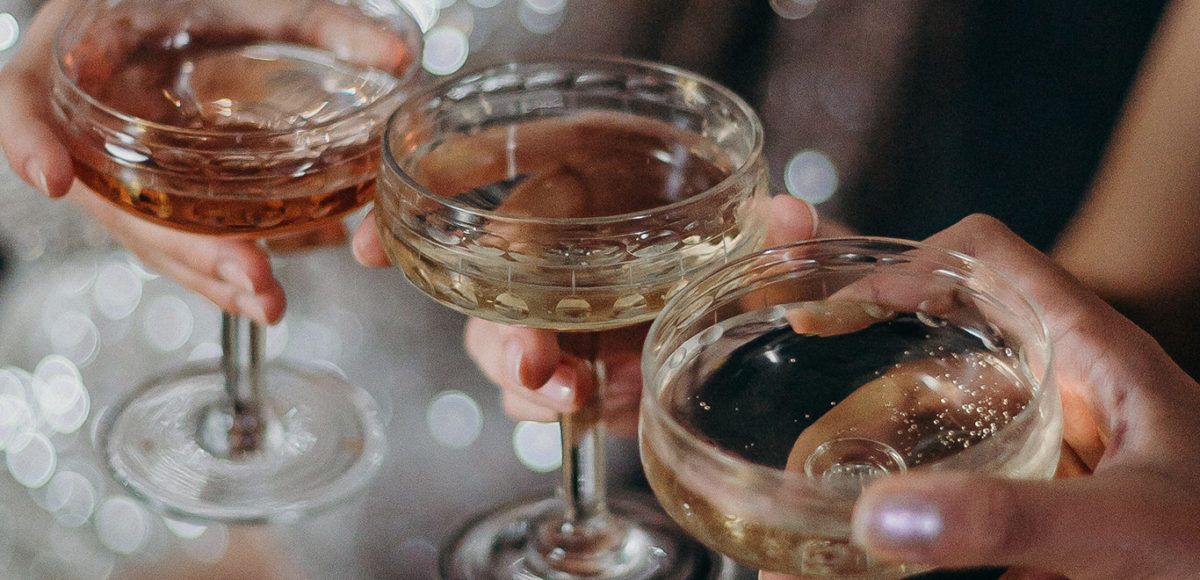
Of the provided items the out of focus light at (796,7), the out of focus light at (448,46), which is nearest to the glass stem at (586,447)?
the out of focus light at (448,46)

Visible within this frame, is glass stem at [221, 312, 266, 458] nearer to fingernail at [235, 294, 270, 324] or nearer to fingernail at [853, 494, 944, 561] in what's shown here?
fingernail at [235, 294, 270, 324]

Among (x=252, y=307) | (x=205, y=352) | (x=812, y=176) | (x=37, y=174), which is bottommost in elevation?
(x=812, y=176)

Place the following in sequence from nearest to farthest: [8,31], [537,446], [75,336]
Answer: [537,446] < [75,336] < [8,31]

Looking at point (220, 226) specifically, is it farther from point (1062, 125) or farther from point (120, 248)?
point (1062, 125)

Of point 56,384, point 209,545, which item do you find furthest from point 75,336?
point 209,545

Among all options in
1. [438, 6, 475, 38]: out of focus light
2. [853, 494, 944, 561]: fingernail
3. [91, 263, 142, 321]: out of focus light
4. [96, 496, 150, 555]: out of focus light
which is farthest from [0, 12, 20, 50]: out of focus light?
[853, 494, 944, 561]: fingernail

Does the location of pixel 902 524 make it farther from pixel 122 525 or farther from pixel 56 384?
pixel 56 384

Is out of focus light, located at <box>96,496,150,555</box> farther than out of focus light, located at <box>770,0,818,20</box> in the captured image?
No
